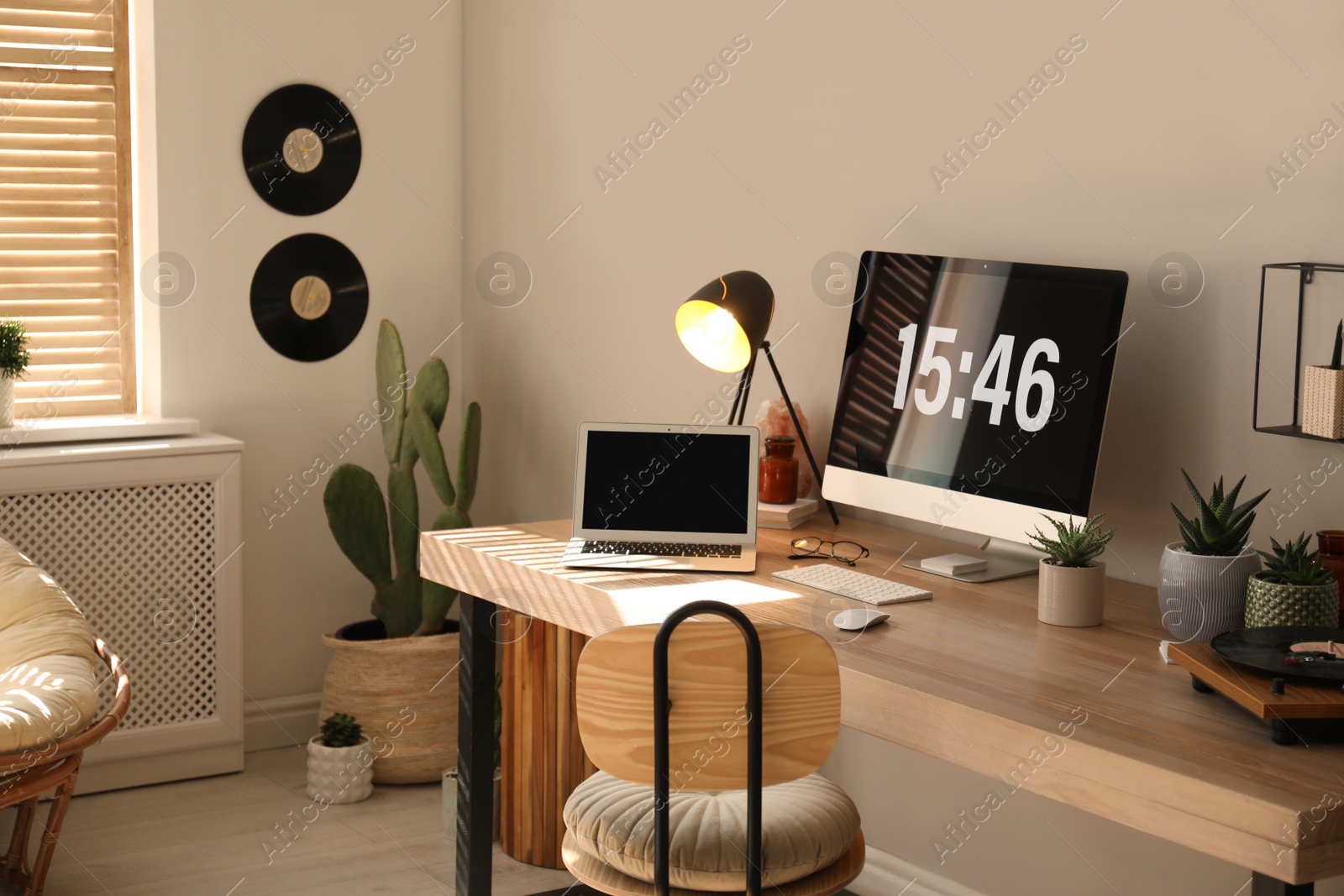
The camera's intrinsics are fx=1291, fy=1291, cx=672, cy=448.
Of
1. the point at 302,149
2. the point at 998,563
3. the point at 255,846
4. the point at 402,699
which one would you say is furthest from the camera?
the point at 302,149

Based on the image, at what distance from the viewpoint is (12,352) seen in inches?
127

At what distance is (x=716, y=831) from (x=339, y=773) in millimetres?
1805

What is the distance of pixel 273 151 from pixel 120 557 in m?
1.18

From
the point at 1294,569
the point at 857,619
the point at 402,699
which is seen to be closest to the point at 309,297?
the point at 402,699

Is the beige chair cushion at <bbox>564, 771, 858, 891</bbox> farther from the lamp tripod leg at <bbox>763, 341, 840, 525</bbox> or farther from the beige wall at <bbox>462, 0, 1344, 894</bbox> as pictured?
the lamp tripod leg at <bbox>763, 341, 840, 525</bbox>

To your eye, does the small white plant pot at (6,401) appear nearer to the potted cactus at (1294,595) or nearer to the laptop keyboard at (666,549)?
the laptop keyboard at (666,549)

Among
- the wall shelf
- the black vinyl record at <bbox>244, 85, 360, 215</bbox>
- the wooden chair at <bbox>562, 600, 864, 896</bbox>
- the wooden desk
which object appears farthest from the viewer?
the black vinyl record at <bbox>244, 85, 360, 215</bbox>

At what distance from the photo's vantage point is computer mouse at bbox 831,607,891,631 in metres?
1.84

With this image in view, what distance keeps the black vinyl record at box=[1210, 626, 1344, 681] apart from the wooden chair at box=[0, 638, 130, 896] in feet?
6.42

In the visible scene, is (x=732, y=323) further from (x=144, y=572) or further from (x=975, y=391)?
(x=144, y=572)

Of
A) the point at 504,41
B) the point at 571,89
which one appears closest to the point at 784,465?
the point at 571,89

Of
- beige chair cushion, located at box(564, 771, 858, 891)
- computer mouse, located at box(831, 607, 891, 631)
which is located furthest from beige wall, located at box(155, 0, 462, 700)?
computer mouse, located at box(831, 607, 891, 631)

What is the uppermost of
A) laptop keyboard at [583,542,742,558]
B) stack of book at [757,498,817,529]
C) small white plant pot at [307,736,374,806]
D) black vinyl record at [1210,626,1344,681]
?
stack of book at [757,498,817,529]

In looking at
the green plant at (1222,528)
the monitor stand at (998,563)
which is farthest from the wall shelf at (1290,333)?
the monitor stand at (998,563)
